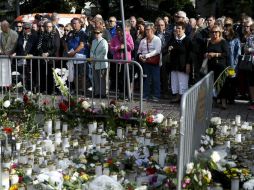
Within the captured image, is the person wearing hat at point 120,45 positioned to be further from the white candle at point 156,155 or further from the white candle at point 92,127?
the white candle at point 156,155

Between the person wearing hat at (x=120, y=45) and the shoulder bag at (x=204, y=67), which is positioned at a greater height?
the person wearing hat at (x=120, y=45)

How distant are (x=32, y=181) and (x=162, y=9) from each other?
1163 inches

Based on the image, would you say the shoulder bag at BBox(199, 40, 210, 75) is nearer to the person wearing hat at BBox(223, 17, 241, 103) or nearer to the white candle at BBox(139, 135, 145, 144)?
the person wearing hat at BBox(223, 17, 241, 103)

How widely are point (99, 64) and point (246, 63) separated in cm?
288

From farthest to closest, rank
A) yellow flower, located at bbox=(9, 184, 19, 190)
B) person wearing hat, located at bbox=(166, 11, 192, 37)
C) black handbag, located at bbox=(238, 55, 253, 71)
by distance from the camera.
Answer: person wearing hat, located at bbox=(166, 11, 192, 37), black handbag, located at bbox=(238, 55, 253, 71), yellow flower, located at bbox=(9, 184, 19, 190)

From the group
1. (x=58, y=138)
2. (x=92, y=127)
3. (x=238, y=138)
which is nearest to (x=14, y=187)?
(x=58, y=138)

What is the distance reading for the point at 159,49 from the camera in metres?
11.6

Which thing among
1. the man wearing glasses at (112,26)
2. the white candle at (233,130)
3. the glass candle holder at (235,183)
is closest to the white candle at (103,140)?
the white candle at (233,130)

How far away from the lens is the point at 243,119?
10.2 meters

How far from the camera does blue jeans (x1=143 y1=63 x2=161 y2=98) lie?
11883 mm

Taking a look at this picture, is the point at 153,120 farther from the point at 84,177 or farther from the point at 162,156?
the point at 84,177

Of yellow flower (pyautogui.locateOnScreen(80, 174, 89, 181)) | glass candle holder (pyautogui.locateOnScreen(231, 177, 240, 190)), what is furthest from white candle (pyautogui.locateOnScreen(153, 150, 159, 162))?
glass candle holder (pyautogui.locateOnScreen(231, 177, 240, 190))

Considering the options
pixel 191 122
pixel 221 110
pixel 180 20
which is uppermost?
pixel 180 20

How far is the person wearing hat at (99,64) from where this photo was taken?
1095cm
